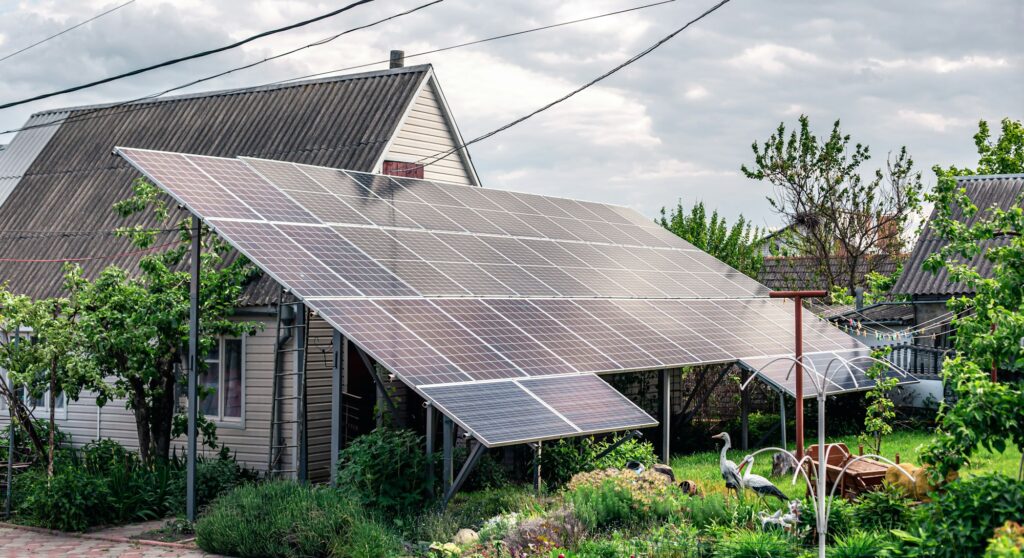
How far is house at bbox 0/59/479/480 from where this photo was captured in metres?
18.3

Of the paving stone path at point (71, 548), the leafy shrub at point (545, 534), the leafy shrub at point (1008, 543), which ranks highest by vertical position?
the leafy shrub at point (1008, 543)

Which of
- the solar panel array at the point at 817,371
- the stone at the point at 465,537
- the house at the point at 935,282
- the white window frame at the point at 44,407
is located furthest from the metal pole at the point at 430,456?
the house at the point at 935,282

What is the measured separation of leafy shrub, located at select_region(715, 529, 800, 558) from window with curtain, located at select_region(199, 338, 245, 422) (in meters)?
10.6

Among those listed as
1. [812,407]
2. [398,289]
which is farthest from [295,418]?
[812,407]

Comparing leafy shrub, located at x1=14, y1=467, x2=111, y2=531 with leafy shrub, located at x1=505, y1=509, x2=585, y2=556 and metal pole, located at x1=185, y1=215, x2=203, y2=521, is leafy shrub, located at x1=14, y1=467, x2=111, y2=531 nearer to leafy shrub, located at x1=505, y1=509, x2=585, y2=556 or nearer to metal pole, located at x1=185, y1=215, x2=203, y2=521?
metal pole, located at x1=185, y1=215, x2=203, y2=521

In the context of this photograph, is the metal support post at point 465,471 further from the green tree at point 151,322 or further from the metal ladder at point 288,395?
the green tree at point 151,322

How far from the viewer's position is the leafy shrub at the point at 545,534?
11375 millimetres

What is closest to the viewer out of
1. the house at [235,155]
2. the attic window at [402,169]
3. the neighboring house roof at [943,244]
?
the house at [235,155]

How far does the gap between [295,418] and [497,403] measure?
18.2ft

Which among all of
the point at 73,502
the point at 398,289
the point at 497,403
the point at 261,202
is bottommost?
the point at 73,502

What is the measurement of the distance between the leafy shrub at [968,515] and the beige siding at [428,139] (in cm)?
1538

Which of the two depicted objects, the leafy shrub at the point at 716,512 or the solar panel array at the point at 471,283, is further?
the solar panel array at the point at 471,283

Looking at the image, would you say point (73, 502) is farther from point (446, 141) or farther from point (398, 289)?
point (446, 141)

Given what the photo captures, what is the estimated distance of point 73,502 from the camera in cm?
1530
